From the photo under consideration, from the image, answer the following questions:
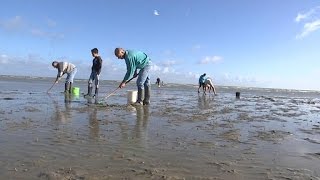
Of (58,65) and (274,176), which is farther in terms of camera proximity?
(58,65)

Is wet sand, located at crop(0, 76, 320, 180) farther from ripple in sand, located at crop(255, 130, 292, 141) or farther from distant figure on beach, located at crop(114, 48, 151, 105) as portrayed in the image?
distant figure on beach, located at crop(114, 48, 151, 105)

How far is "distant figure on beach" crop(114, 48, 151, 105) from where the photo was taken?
11.0 metres

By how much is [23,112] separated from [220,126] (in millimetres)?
4692

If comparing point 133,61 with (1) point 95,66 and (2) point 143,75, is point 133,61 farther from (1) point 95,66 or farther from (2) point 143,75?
(1) point 95,66

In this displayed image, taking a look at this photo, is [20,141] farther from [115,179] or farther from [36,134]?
[115,179]

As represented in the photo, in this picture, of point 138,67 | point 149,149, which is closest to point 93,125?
point 149,149

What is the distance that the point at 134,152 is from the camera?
500 cm

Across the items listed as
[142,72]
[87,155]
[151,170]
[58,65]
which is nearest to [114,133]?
[87,155]

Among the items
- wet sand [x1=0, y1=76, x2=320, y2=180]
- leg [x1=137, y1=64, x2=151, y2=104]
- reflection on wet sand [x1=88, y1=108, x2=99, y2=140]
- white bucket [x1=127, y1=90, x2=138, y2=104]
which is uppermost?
leg [x1=137, y1=64, x2=151, y2=104]

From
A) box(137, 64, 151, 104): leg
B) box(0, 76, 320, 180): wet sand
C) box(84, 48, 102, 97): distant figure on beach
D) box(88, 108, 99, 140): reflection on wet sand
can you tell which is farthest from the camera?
box(84, 48, 102, 97): distant figure on beach

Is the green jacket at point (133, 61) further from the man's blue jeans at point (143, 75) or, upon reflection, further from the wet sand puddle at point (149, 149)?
the wet sand puddle at point (149, 149)

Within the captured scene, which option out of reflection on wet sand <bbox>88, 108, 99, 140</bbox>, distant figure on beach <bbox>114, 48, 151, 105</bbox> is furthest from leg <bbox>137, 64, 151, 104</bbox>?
reflection on wet sand <bbox>88, 108, 99, 140</bbox>

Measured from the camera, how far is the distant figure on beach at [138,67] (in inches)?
434

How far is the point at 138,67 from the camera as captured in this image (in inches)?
460
